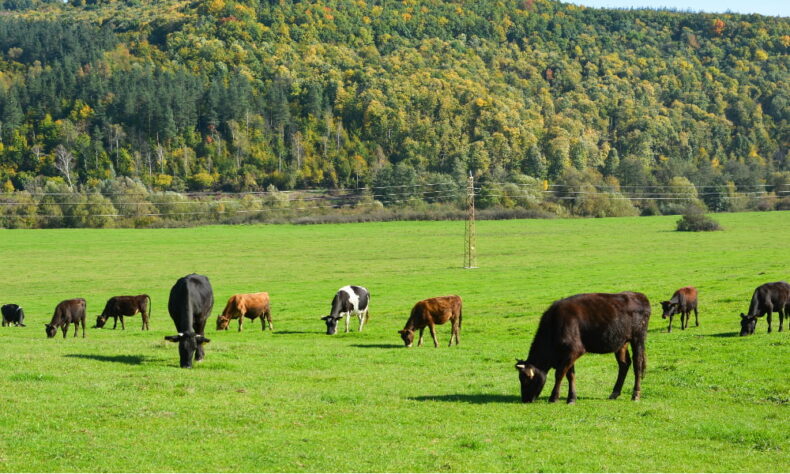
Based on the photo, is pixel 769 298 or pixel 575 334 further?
pixel 769 298

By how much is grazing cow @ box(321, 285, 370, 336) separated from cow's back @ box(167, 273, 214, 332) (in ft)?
30.6

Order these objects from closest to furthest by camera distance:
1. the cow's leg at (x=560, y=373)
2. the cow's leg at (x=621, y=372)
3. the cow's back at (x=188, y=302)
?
1. the cow's leg at (x=560, y=373)
2. the cow's leg at (x=621, y=372)
3. the cow's back at (x=188, y=302)

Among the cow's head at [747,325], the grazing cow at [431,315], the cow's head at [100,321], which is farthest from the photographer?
the cow's head at [100,321]

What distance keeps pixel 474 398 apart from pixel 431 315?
37.1ft

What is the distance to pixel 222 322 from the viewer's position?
3778 centimetres

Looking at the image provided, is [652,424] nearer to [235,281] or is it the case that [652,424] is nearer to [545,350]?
[545,350]

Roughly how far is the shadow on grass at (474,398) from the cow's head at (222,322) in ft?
65.6

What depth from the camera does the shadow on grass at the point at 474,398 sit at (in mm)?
18562

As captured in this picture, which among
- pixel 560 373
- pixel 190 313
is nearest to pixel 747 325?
pixel 560 373

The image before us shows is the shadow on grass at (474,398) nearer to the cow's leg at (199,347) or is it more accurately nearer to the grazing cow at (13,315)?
the cow's leg at (199,347)

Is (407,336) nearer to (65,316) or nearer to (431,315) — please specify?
(431,315)

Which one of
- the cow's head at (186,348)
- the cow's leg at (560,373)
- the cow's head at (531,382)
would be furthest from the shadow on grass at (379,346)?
the cow's leg at (560,373)

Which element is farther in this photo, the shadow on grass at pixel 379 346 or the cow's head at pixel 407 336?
the shadow on grass at pixel 379 346

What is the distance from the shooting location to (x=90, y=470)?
1295cm
